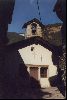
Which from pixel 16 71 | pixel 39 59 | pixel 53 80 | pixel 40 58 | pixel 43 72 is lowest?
pixel 53 80

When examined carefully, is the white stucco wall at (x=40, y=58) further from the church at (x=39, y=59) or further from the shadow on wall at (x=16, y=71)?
the shadow on wall at (x=16, y=71)

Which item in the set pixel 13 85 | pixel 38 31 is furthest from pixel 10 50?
pixel 38 31

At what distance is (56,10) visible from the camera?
68.6 feet

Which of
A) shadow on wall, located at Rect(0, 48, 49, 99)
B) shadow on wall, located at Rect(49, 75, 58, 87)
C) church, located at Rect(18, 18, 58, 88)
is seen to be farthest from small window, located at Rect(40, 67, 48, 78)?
shadow on wall, located at Rect(0, 48, 49, 99)

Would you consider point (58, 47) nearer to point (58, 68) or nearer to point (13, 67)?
point (58, 68)

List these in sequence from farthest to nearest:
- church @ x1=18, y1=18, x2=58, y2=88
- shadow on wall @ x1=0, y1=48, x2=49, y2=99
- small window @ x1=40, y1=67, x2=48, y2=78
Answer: small window @ x1=40, y1=67, x2=48, y2=78, church @ x1=18, y1=18, x2=58, y2=88, shadow on wall @ x1=0, y1=48, x2=49, y2=99

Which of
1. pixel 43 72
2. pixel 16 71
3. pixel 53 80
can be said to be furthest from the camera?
pixel 43 72

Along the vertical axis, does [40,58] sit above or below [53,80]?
above

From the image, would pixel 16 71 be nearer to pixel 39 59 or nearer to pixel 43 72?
pixel 39 59

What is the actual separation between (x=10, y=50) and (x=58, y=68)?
5.30m

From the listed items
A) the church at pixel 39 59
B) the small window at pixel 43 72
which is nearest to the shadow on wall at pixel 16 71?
the church at pixel 39 59

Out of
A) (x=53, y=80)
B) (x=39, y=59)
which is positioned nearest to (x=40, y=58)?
(x=39, y=59)

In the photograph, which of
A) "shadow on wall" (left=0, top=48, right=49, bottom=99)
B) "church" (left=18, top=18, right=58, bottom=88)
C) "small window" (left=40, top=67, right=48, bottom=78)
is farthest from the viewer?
"small window" (left=40, top=67, right=48, bottom=78)

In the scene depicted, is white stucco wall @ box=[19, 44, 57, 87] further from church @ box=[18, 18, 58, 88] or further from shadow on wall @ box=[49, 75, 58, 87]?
shadow on wall @ box=[49, 75, 58, 87]
